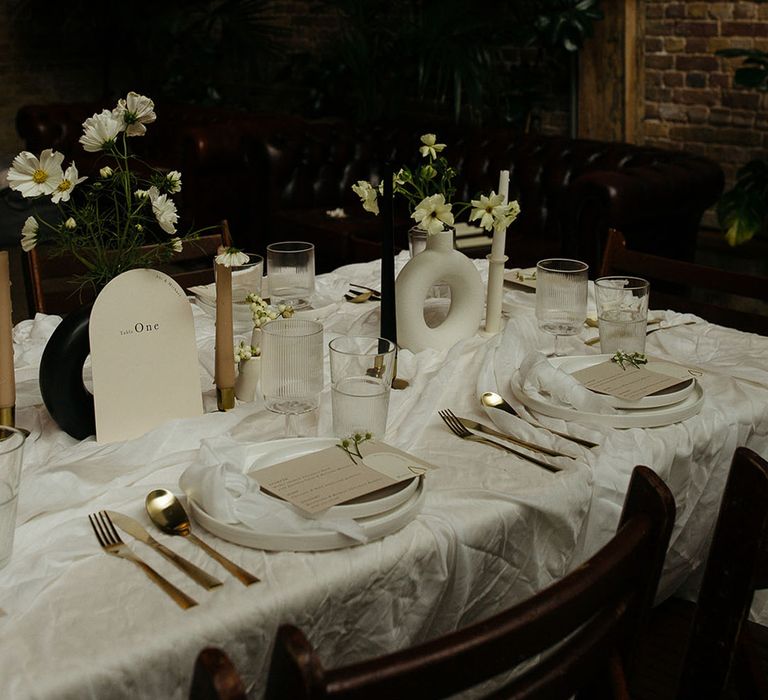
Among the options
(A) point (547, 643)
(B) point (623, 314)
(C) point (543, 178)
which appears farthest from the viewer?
(C) point (543, 178)

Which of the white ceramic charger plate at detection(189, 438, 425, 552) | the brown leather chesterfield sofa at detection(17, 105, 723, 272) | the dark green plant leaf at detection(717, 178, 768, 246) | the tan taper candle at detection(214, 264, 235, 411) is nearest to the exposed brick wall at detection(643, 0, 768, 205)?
the dark green plant leaf at detection(717, 178, 768, 246)

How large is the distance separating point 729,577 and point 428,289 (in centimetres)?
81

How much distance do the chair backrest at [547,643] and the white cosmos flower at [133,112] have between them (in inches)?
33.1

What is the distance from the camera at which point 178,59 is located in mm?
7332

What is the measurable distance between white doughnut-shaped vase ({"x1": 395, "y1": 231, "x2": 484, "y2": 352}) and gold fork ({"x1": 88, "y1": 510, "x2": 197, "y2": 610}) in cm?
74

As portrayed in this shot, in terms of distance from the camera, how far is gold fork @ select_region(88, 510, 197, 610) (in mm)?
958

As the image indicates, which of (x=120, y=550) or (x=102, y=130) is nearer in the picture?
(x=120, y=550)

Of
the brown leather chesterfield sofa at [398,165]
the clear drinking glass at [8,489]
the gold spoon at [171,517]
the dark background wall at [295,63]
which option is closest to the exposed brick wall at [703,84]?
the dark background wall at [295,63]

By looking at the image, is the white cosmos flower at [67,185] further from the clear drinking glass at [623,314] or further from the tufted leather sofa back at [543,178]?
the tufted leather sofa back at [543,178]

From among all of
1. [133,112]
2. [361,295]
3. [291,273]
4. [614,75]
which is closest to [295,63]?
[614,75]

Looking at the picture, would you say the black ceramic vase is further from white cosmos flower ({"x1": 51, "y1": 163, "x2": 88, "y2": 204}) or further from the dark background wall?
the dark background wall

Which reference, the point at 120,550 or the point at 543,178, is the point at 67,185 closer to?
the point at 120,550

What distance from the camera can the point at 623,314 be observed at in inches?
65.2

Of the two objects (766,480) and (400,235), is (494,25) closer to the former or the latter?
(400,235)
